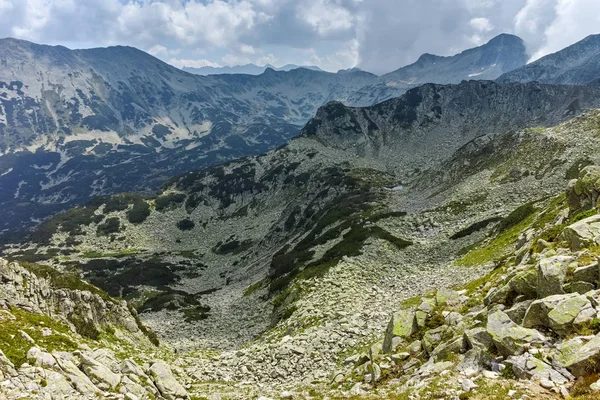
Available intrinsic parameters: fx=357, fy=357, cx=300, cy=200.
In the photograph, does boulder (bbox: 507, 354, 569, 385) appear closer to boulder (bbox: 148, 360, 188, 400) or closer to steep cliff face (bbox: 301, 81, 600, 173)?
boulder (bbox: 148, 360, 188, 400)

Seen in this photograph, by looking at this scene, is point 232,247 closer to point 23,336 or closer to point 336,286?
point 336,286

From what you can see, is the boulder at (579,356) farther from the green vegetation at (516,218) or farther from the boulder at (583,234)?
the green vegetation at (516,218)

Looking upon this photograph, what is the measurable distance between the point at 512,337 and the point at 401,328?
7.72 m

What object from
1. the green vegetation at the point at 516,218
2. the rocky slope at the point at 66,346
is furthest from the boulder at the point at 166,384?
the green vegetation at the point at 516,218

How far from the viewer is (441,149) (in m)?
157

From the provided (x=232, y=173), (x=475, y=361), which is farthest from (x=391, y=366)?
(x=232, y=173)

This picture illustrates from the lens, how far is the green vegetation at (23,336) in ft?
50.6

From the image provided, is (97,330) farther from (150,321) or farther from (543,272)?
(543,272)

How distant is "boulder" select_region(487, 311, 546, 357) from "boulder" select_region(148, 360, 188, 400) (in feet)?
48.0

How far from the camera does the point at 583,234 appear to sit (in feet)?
52.7

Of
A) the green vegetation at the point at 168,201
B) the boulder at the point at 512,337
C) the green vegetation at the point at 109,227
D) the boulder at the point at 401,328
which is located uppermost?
the green vegetation at the point at 168,201

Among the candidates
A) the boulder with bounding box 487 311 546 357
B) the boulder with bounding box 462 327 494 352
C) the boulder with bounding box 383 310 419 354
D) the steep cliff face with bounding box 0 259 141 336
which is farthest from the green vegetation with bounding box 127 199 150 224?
the boulder with bounding box 487 311 546 357

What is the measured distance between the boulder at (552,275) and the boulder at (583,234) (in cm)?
219

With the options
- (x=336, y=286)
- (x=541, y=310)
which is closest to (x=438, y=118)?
(x=336, y=286)
